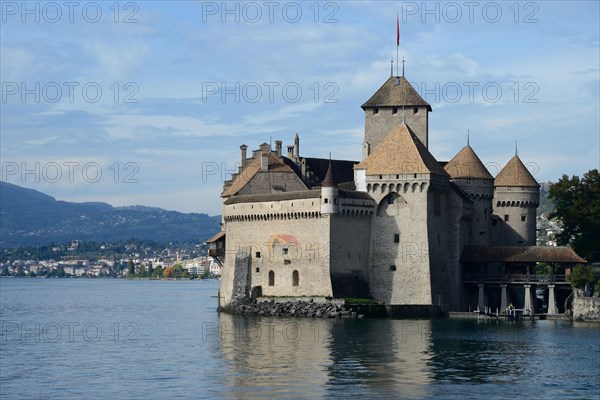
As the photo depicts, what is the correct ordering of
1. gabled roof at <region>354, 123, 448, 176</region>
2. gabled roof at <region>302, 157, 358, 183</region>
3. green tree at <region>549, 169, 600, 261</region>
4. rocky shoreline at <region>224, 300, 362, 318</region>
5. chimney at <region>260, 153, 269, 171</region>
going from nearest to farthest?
rocky shoreline at <region>224, 300, 362, 318</region> → gabled roof at <region>354, 123, 448, 176</region> → green tree at <region>549, 169, 600, 261</region> → chimney at <region>260, 153, 269, 171</region> → gabled roof at <region>302, 157, 358, 183</region>

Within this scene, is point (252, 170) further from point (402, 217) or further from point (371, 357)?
point (371, 357)

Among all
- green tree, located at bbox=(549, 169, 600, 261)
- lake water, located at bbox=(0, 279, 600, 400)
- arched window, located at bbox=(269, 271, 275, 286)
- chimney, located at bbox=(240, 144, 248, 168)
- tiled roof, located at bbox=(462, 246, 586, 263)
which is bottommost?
lake water, located at bbox=(0, 279, 600, 400)

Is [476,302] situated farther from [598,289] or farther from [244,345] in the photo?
[244,345]

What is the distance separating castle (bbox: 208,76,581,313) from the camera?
257 feet

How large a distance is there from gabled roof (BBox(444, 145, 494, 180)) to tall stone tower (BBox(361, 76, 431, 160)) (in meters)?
2.54

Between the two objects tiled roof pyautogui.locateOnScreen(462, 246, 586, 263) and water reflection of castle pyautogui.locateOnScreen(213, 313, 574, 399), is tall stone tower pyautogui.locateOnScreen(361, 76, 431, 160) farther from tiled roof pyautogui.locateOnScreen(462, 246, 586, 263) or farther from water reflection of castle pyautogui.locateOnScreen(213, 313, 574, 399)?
water reflection of castle pyautogui.locateOnScreen(213, 313, 574, 399)

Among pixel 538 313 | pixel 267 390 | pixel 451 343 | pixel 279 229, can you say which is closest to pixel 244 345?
pixel 451 343

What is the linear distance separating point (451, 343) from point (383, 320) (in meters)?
13.0

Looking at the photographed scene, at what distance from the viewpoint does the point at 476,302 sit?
83750 mm

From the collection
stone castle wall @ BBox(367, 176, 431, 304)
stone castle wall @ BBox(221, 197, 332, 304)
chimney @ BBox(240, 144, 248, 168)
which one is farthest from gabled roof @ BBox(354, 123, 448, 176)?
chimney @ BBox(240, 144, 248, 168)

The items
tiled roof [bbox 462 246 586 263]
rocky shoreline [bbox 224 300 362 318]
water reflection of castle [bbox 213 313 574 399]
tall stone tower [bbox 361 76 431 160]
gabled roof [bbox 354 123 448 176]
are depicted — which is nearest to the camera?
water reflection of castle [bbox 213 313 574 399]

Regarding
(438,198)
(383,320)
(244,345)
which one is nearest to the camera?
(244,345)

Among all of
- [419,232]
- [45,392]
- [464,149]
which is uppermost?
[464,149]

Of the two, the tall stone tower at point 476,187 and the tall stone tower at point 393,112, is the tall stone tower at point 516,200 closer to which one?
the tall stone tower at point 476,187
